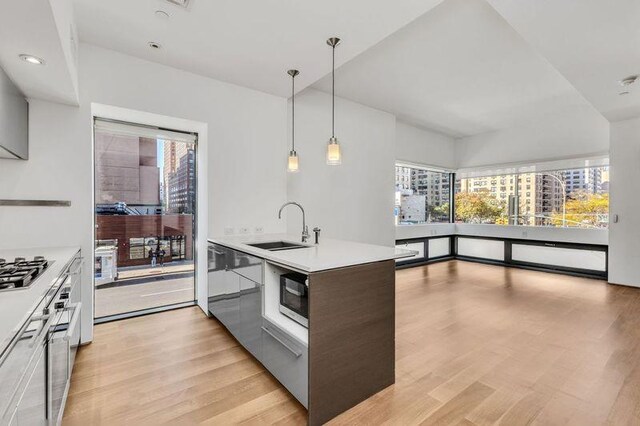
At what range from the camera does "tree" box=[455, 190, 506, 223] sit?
688 cm

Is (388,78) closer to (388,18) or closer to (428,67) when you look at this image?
(428,67)

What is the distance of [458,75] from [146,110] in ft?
12.3

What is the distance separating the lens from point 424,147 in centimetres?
674

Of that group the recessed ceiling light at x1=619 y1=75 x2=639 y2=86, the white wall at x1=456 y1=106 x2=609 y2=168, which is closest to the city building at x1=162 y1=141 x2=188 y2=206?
the recessed ceiling light at x1=619 y1=75 x2=639 y2=86

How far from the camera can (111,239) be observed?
3.38 meters

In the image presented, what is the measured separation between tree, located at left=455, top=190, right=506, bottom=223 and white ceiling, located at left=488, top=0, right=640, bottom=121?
3.74 m

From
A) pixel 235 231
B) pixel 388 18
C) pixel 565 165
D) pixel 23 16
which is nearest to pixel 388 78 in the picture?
pixel 388 18

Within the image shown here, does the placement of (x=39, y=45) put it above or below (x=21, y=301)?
above

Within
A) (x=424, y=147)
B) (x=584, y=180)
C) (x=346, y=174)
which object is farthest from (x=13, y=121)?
(x=584, y=180)

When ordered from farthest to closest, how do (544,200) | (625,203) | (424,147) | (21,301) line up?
(424,147) → (544,200) → (625,203) → (21,301)

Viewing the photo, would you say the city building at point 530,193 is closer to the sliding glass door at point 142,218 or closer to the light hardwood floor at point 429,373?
the light hardwood floor at point 429,373

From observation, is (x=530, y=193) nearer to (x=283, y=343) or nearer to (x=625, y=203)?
(x=625, y=203)

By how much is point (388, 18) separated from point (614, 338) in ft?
12.1

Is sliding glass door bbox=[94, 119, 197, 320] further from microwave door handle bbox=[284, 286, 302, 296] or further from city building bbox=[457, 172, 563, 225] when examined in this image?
city building bbox=[457, 172, 563, 225]
